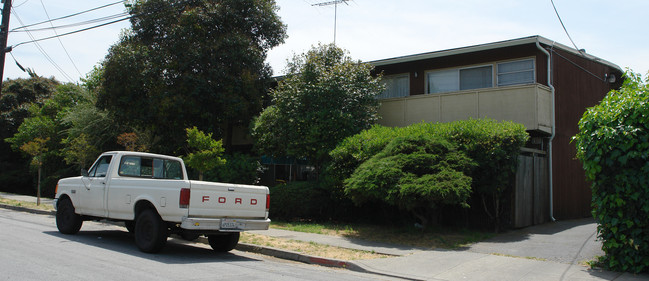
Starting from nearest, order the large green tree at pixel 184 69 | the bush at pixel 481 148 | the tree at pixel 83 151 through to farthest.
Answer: the bush at pixel 481 148 < the large green tree at pixel 184 69 < the tree at pixel 83 151

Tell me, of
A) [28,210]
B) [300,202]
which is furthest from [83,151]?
[300,202]

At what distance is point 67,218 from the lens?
1112 centimetres

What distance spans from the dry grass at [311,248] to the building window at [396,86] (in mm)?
8924

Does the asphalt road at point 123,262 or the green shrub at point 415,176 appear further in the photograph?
the green shrub at point 415,176

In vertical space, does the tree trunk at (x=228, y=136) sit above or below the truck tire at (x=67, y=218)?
above

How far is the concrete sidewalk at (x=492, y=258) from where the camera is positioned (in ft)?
26.5

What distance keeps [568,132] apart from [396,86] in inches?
245

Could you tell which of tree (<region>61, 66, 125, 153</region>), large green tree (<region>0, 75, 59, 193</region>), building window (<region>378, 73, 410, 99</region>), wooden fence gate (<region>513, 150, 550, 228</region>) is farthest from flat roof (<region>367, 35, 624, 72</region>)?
large green tree (<region>0, 75, 59, 193</region>)

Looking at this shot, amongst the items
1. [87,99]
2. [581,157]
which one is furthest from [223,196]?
[87,99]

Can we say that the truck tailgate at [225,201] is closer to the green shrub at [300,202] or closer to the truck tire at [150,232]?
the truck tire at [150,232]

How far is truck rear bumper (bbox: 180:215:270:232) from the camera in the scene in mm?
8438

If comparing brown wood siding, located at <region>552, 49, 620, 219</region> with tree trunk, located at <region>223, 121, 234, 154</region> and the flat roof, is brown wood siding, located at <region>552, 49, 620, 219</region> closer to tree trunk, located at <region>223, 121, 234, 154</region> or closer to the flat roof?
the flat roof

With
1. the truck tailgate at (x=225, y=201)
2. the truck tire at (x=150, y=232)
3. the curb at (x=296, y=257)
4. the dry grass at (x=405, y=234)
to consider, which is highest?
the truck tailgate at (x=225, y=201)

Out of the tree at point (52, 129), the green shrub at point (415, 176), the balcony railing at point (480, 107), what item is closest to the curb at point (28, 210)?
the tree at point (52, 129)
